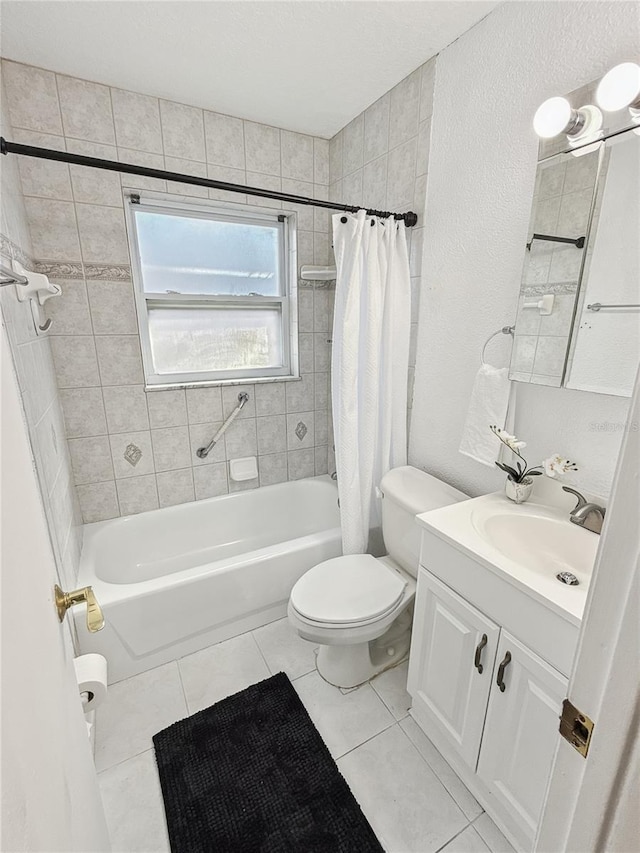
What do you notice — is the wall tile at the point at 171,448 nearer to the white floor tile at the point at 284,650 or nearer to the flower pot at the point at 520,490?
the white floor tile at the point at 284,650

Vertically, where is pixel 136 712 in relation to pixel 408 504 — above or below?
below

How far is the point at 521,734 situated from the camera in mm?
1022

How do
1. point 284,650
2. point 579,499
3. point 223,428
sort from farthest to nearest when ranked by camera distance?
point 223,428, point 284,650, point 579,499

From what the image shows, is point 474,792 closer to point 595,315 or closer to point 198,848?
point 198,848

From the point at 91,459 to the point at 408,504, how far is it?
5.43ft

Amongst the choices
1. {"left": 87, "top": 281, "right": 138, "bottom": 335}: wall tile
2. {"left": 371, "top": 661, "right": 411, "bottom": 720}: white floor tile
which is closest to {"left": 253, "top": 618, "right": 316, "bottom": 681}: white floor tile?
{"left": 371, "top": 661, "right": 411, "bottom": 720}: white floor tile

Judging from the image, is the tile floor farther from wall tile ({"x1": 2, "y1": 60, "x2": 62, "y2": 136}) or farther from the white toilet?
wall tile ({"x1": 2, "y1": 60, "x2": 62, "y2": 136})

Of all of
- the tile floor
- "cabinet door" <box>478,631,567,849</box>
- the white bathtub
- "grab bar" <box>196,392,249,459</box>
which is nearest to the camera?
→ "cabinet door" <box>478,631,567,849</box>

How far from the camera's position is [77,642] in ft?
5.13

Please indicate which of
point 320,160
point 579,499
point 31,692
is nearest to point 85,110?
point 320,160

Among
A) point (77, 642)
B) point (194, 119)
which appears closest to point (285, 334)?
point (194, 119)

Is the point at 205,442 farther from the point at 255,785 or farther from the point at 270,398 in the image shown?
the point at 255,785

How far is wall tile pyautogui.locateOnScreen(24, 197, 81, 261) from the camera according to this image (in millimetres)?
1749

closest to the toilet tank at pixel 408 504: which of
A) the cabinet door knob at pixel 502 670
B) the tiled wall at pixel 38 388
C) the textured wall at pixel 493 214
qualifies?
the textured wall at pixel 493 214
